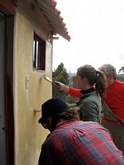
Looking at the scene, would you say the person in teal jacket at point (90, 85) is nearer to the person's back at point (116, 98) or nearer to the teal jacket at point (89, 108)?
the teal jacket at point (89, 108)

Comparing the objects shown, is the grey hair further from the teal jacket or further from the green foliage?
the green foliage

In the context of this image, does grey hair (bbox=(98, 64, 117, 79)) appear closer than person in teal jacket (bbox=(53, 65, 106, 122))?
No

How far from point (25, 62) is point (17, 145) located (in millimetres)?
921

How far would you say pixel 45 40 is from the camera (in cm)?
429

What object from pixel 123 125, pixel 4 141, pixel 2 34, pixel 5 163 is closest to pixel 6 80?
pixel 2 34

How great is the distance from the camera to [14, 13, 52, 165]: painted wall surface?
2607 millimetres

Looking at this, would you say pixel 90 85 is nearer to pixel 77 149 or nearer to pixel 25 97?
pixel 25 97

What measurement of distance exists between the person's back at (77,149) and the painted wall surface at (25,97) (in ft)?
3.39

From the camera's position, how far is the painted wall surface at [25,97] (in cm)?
261

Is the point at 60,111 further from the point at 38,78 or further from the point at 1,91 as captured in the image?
the point at 38,78

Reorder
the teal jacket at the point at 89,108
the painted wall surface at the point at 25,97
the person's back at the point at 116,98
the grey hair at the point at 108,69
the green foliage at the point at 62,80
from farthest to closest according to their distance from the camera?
the green foliage at the point at 62,80, the person's back at the point at 116,98, the grey hair at the point at 108,69, the painted wall surface at the point at 25,97, the teal jacket at the point at 89,108

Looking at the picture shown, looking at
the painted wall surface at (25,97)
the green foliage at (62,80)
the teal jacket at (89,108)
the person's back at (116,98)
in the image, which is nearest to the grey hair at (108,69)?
the person's back at (116,98)

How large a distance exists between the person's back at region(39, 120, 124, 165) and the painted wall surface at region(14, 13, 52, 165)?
1.03m

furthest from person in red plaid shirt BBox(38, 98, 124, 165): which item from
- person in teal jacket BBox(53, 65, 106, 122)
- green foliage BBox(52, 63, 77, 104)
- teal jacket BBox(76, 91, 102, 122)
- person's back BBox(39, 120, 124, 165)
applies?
green foliage BBox(52, 63, 77, 104)
